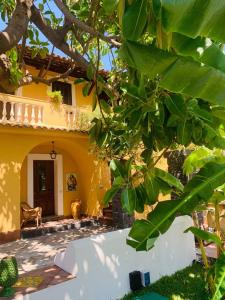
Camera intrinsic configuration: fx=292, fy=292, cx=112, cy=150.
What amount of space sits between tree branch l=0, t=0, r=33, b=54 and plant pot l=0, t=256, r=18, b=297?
383 centimetres

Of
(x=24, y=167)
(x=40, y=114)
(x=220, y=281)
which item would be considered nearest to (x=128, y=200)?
(x=220, y=281)

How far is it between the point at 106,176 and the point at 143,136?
10.8 meters

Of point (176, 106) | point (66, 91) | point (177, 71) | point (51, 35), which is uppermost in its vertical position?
point (66, 91)

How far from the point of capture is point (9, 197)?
1066 cm

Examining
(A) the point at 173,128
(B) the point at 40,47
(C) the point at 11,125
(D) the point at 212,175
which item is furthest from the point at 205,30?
(C) the point at 11,125

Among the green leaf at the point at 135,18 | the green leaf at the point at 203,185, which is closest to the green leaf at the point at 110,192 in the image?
the green leaf at the point at 203,185

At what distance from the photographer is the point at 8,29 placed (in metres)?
3.49

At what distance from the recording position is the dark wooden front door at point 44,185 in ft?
43.5

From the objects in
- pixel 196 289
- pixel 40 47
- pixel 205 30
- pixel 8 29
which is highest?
pixel 40 47

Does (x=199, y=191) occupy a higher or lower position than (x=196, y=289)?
higher

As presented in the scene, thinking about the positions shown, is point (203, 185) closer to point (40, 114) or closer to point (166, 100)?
point (166, 100)

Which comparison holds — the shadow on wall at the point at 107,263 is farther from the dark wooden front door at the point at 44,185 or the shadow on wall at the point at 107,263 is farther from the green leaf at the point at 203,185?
the dark wooden front door at the point at 44,185

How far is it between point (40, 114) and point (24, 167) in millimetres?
2672

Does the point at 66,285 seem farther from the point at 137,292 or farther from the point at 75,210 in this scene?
the point at 75,210
